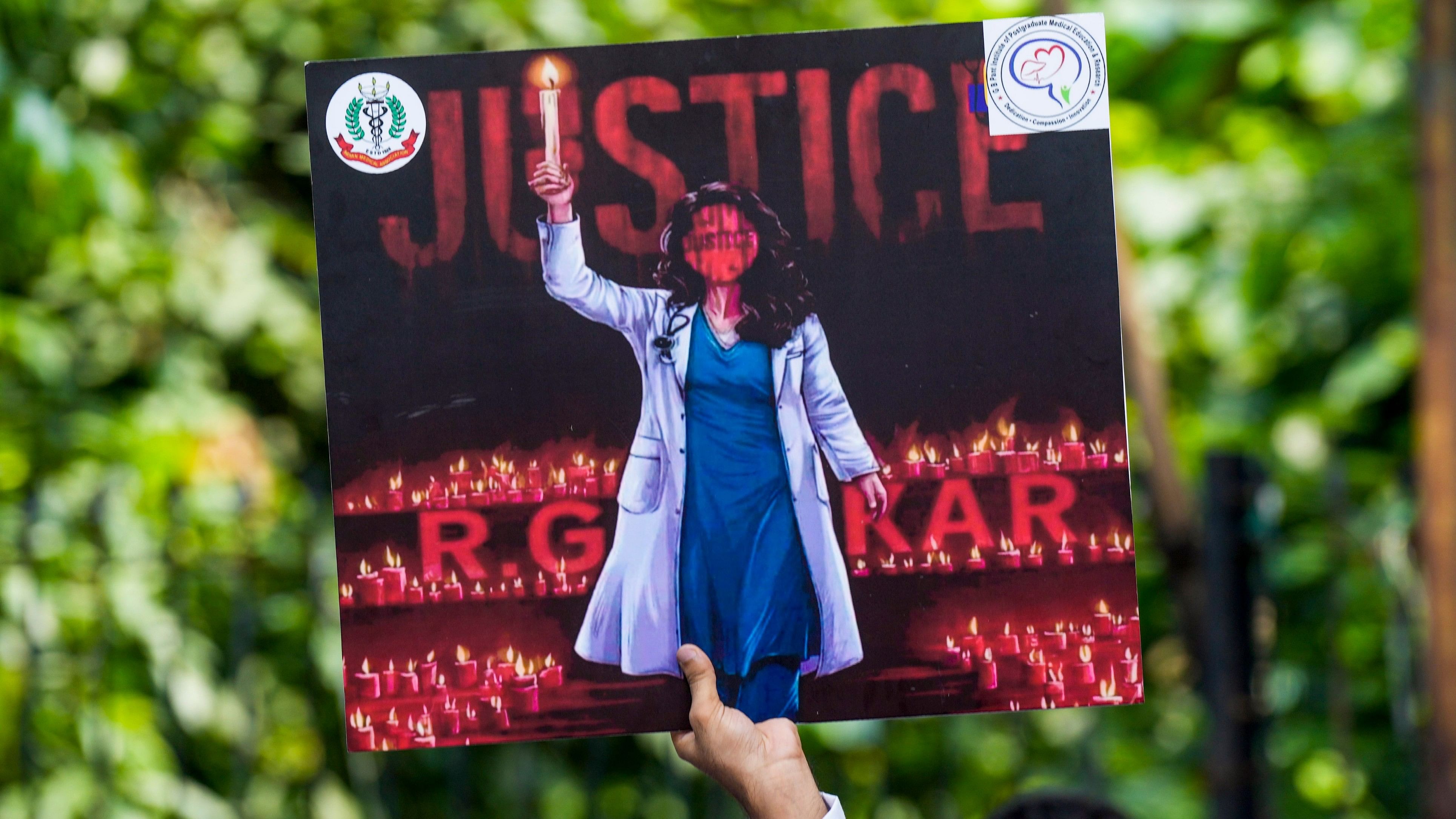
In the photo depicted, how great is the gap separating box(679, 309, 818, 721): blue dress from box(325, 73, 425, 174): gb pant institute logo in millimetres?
294

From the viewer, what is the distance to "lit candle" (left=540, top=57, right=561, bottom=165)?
1.06 metres

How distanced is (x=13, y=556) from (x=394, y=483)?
5.19 ft

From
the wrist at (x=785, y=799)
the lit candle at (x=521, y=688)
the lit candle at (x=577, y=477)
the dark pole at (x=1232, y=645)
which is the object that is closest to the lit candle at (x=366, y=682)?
the lit candle at (x=521, y=688)

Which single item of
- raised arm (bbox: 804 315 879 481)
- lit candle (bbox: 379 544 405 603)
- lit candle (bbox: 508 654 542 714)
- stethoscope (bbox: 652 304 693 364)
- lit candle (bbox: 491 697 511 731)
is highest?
stethoscope (bbox: 652 304 693 364)

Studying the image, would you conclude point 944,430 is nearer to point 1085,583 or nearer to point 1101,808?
point 1085,583

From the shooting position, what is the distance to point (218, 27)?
2.74 m

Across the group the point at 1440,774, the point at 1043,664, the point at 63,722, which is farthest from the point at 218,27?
the point at 1440,774

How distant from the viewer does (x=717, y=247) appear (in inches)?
41.6

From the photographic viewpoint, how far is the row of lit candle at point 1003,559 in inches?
42.0

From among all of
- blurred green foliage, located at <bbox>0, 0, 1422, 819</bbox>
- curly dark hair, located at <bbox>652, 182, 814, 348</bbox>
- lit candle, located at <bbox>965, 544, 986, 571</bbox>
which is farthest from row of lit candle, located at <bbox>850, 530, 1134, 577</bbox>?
blurred green foliage, located at <bbox>0, 0, 1422, 819</bbox>

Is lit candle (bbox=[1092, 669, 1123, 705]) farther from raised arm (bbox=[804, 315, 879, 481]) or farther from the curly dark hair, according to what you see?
the curly dark hair

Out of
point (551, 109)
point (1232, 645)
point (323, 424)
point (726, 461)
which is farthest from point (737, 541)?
point (323, 424)

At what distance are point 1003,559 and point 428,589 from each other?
495 millimetres

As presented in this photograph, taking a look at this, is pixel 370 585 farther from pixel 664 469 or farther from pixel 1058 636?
pixel 1058 636
